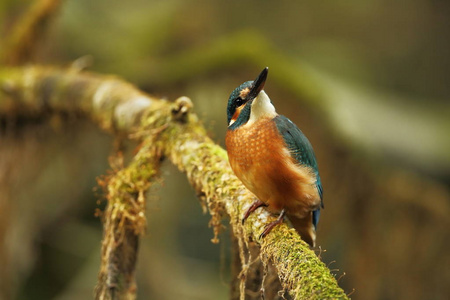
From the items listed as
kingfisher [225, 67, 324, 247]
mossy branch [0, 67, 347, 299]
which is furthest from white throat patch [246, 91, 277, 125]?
mossy branch [0, 67, 347, 299]

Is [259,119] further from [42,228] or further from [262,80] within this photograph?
[42,228]

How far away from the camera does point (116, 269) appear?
2309 millimetres

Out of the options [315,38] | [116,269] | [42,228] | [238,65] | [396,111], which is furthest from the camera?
[315,38]

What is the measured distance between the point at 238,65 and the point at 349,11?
5.51 metres

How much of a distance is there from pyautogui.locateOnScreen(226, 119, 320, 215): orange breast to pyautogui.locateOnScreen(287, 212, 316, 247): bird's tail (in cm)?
12

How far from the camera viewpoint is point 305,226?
251 cm

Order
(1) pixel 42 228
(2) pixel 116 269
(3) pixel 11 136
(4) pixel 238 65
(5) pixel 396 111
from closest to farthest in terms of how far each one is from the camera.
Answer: (2) pixel 116 269 → (3) pixel 11 136 → (4) pixel 238 65 → (5) pixel 396 111 → (1) pixel 42 228

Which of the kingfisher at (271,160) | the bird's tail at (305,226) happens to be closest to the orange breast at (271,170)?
the kingfisher at (271,160)

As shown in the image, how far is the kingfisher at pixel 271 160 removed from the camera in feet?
7.19

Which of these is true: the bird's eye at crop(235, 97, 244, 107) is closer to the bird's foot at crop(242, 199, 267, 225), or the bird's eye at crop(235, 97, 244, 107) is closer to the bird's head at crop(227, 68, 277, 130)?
the bird's head at crop(227, 68, 277, 130)

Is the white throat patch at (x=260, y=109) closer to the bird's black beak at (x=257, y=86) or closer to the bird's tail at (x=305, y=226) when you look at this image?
the bird's black beak at (x=257, y=86)

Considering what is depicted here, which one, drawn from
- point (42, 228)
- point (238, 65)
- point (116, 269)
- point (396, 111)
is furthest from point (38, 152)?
point (396, 111)

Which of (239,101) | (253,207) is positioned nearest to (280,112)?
(239,101)

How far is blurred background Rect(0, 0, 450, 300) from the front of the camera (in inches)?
154
